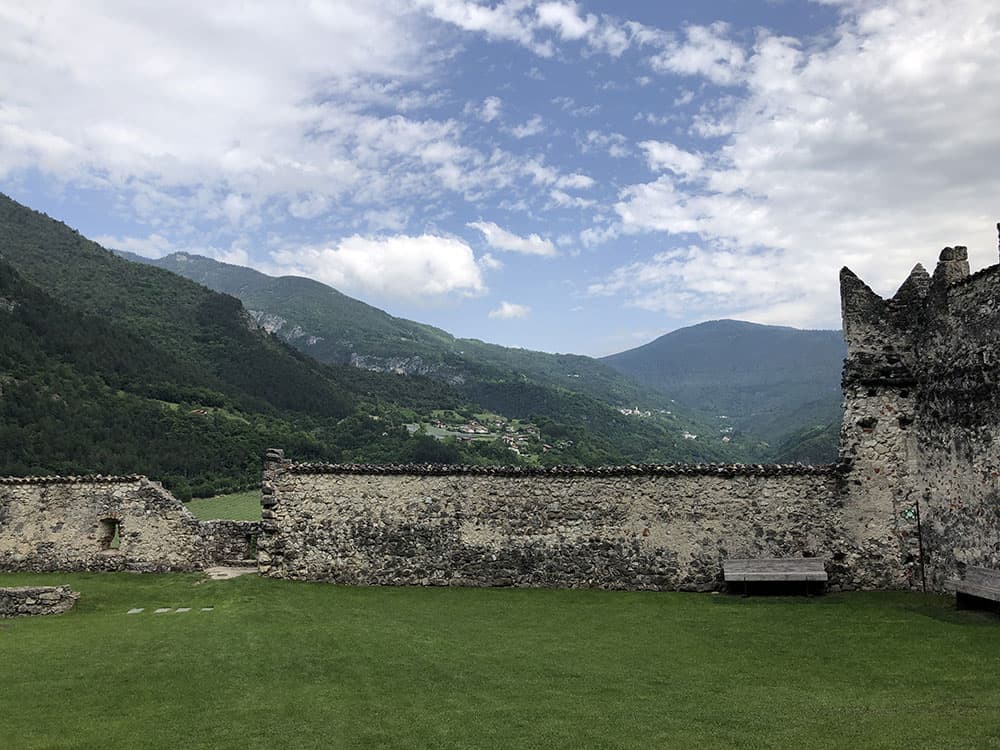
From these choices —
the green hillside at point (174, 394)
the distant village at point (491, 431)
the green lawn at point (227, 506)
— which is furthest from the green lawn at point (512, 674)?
the distant village at point (491, 431)

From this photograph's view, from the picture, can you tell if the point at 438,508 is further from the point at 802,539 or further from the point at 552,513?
the point at 802,539

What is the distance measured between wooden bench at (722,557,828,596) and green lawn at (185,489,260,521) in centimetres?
2639

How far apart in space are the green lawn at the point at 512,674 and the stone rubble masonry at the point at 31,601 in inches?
17.4

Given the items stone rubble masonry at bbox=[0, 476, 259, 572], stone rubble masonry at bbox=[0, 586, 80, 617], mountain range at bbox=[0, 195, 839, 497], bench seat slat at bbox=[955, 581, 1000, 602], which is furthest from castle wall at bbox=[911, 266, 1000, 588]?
mountain range at bbox=[0, 195, 839, 497]

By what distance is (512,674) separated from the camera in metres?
9.63

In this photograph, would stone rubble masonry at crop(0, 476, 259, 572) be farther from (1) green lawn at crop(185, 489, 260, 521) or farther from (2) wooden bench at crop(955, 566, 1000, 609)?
(2) wooden bench at crop(955, 566, 1000, 609)

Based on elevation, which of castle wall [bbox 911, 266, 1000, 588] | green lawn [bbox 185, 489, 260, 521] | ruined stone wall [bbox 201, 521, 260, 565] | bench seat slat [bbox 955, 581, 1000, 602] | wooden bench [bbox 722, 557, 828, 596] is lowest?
green lawn [bbox 185, 489, 260, 521]

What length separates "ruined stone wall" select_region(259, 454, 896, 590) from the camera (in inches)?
594

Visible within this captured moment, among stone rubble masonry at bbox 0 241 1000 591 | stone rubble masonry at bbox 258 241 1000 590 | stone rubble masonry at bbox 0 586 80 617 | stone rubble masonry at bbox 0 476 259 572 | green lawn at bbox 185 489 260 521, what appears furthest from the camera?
green lawn at bbox 185 489 260 521

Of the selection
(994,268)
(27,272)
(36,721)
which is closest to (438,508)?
(36,721)

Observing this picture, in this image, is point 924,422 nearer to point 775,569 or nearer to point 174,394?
point 775,569

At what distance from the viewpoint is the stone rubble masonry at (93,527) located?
1828cm

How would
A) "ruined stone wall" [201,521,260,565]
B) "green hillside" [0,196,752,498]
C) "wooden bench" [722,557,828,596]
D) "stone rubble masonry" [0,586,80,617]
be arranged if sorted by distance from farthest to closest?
1. "green hillside" [0,196,752,498]
2. "ruined stone wall" [201,521,260,565]
3. "stone rubble masonry" [0,586,80,617]
4. "wooden bench" [722,557,828,596]

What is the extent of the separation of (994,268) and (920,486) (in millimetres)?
4813
